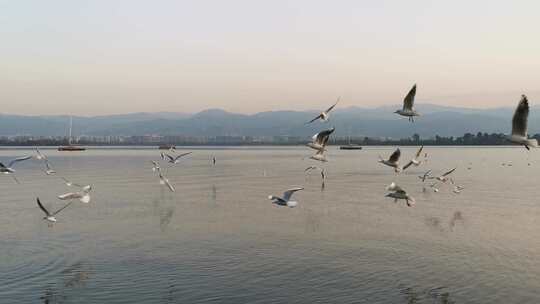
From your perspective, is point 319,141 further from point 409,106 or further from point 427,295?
point 427,295

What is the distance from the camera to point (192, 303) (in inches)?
687

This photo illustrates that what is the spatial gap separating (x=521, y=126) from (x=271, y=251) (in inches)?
477

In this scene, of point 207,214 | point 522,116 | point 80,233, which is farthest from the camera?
point 207,214

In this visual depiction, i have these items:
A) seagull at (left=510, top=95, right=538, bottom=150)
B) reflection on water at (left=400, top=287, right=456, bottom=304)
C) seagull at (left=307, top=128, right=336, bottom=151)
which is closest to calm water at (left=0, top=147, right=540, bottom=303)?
reflection on water at (left=400, top=287, right=456, bottom=304)

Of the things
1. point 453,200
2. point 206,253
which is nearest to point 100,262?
point 206,253

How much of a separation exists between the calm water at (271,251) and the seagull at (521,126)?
5401 mm

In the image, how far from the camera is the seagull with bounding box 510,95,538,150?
1502cm

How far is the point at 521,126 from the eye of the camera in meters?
15.6

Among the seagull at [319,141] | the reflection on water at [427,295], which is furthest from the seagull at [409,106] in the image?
the reflection on water at [427,295]

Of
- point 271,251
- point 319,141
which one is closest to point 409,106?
point 319,141

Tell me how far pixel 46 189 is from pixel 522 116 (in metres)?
44.0

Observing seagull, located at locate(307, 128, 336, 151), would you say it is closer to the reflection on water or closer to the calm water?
the calm water

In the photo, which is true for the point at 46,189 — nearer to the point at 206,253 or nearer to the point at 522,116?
the point at 206,253

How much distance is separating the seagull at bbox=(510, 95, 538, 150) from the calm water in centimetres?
540
